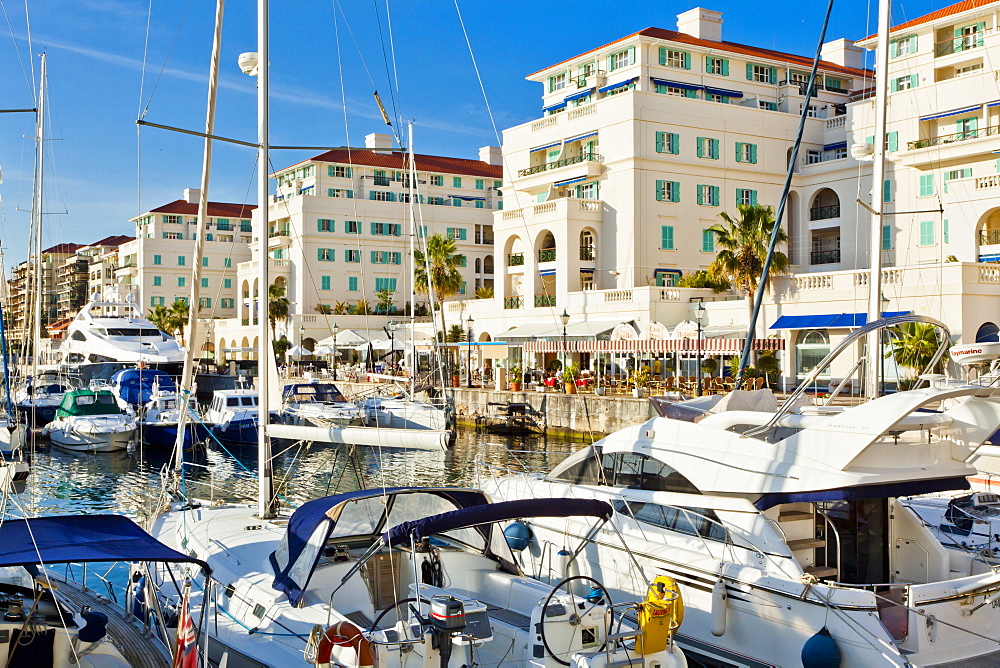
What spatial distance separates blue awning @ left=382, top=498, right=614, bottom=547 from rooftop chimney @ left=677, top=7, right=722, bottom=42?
5078 centimetres

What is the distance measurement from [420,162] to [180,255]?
2790 cm

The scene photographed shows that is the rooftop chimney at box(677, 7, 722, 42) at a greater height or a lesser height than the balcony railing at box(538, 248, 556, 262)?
greater

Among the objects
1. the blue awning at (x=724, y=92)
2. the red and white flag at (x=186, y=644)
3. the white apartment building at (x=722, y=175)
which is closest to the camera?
the red and white flag at (x=186, y=644)

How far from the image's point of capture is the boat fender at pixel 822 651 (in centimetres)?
948

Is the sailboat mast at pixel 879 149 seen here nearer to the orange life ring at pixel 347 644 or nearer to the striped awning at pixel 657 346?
the striped awning at pixel 657 346

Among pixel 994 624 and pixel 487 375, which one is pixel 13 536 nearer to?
pixel 994 624

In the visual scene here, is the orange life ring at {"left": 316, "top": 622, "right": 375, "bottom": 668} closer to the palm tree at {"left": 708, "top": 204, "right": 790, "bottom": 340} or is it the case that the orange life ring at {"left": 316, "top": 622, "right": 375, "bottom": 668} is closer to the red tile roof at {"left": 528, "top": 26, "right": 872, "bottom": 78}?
the palm tree at {"left": 708, "top": 204, "right": 790, "bottom": 340}

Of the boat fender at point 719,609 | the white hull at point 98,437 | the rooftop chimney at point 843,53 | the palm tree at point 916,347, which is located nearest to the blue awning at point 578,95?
the rooftop chimney at point 843,53

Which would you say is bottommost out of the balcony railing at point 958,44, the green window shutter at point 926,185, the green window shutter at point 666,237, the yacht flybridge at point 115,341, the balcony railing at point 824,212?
the yacht flybridge at point 115,341

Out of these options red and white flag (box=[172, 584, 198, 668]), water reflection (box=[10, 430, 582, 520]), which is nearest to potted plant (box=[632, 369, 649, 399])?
water reflection (box=[10, 430, 582, 520])

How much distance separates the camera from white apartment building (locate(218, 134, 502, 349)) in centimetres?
7012

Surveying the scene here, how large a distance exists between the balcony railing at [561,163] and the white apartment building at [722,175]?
151 millimetres

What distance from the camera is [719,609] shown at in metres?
10.7

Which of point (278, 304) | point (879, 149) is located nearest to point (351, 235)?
point (278, 304)
